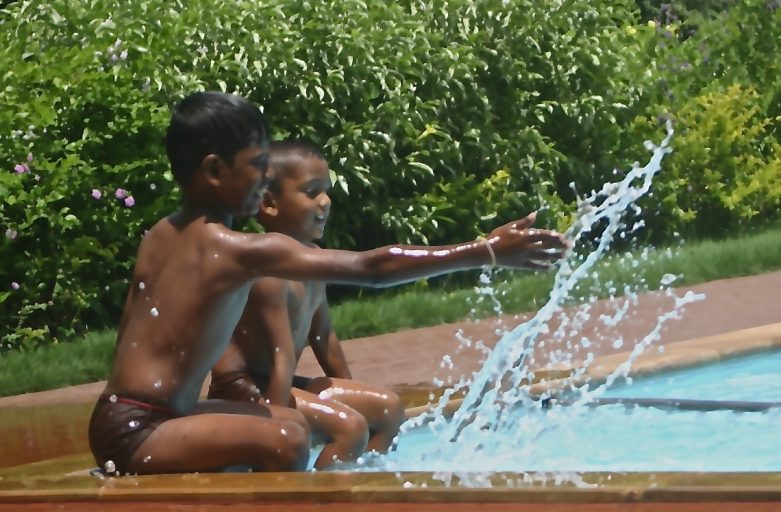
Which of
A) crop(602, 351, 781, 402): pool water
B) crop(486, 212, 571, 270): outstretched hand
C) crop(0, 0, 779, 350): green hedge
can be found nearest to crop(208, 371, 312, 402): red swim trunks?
crop(486, 212, 571, 270): outstretched hand

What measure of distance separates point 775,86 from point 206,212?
1090 cm

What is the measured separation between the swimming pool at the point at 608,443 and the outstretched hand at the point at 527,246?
1312mm

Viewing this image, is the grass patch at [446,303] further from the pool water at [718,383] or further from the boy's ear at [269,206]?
the boy's ear at [269,206]

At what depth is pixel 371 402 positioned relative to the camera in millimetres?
4953

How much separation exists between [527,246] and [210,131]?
0.96 metres

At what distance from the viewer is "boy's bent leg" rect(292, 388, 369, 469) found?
4625 mm

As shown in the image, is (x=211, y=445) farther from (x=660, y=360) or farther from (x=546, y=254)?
(x=660, y=360)

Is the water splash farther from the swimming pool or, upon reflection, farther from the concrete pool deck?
the concrete pool deck

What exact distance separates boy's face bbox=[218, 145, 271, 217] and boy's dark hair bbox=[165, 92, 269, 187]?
20mm

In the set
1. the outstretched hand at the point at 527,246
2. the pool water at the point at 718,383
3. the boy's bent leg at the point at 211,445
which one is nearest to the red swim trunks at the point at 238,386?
the boy's bent leg at the point at 211,445

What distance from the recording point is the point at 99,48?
9117mm

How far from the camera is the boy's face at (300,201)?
4.70 m

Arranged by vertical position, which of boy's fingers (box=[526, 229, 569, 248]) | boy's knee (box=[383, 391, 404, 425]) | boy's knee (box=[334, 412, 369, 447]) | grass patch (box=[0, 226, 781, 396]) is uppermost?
boy's fingers (box=[526, 229, 569, 248])

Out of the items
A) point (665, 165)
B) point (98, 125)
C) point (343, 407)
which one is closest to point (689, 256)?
point (665, 165)
